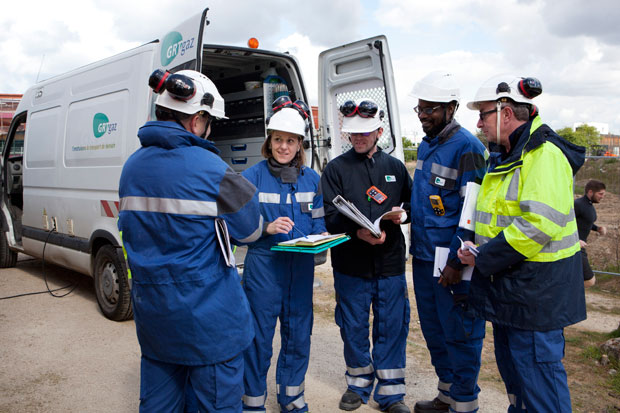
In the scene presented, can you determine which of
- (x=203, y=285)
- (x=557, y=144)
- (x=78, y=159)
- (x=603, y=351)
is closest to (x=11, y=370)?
(x=78, y=159)

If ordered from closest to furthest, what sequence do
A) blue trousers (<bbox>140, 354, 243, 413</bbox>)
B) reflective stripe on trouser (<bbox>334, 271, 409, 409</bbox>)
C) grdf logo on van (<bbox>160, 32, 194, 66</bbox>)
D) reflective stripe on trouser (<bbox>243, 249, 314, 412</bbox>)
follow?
blue trousers (<bbox>140, 354, 243, 413</bbox>) < reflective stripe on trouser (<bbox>243, 249, 314, 412</bbox>) < reflective stripe on trouser (<bbox>334, 271, 409, 409</bbox>) < grdf logo on van (<bbox>160, 32, 194, 66</bbox>)

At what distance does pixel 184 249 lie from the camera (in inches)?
77.6

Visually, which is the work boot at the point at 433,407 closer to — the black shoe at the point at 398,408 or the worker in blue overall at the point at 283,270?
the black shoe at the point at 398,408

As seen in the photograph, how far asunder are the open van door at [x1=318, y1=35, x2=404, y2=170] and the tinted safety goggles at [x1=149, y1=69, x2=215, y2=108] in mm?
2669

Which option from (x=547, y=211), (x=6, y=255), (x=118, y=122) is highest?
(x=118, y=122)

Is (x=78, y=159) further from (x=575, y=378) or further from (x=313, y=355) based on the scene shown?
(x=575, y=378)

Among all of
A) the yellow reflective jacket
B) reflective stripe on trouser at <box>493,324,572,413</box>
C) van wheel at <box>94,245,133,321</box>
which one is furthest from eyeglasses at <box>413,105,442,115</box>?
van wheel at <box>94,245,133,321</box>

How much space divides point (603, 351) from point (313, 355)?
2.32m

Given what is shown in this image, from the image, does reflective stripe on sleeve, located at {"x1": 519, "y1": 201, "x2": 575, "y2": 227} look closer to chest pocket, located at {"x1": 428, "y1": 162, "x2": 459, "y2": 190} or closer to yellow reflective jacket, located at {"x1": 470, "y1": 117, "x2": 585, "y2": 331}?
yellow reflective jacket, located at {"x1": 470, "y1": 117, "x2": 585, "y2": 331}

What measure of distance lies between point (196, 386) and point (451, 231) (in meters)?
1.71

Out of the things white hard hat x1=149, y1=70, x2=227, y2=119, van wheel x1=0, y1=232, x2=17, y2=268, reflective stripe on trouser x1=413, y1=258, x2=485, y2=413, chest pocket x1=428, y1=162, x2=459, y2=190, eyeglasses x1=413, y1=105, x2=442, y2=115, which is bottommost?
van wheel x1=0, y1=232, x2=17, y2=268

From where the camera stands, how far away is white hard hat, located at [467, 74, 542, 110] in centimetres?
233

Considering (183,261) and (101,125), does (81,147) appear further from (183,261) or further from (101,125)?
(183,261)

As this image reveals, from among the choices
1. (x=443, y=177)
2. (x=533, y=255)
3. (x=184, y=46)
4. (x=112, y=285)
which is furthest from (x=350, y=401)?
(x=184, y=46)
